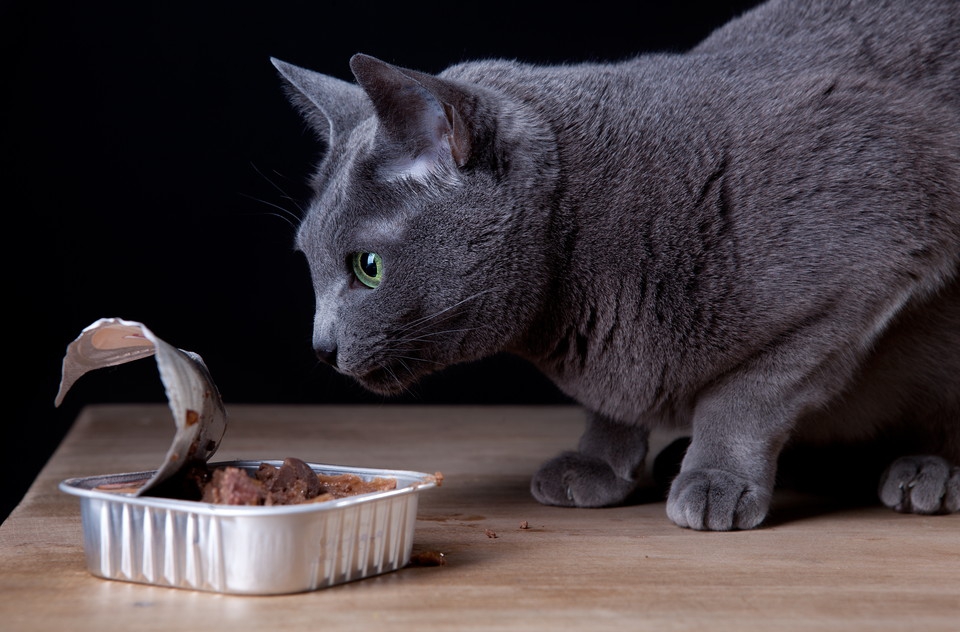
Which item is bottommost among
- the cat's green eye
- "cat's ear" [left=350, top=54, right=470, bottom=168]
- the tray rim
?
the tray rim

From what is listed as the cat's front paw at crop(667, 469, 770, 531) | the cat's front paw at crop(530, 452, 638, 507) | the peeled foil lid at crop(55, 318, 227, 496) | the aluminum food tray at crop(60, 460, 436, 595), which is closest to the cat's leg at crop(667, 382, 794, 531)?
the cat's front paw at crop(667, 469, 770, 531)

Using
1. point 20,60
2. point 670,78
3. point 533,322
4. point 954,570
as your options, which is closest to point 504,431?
point 533,322

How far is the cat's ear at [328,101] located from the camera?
152 centimetres

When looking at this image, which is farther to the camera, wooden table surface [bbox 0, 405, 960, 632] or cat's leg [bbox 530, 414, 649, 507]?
cat's leg [bbox 530, 414, 649, 507]

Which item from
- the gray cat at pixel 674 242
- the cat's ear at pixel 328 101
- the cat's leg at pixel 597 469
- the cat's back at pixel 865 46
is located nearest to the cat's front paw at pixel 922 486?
the gray cat at pixel 674 242

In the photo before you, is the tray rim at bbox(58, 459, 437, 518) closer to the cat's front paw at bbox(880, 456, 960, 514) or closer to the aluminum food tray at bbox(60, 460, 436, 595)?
the aluminum food tray at bbox(60, 460, 436, 595)

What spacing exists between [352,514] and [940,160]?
851mm

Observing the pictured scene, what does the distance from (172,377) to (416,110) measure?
45cm

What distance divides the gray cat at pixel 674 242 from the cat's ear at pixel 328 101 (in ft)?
0.19

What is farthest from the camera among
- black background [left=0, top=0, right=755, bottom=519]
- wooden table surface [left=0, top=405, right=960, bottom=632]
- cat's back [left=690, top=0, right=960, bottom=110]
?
black background [left=0, top=0, right=755, bottom=519]

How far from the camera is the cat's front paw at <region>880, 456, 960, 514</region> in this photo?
1458 millimetres

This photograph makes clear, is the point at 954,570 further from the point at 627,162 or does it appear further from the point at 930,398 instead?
the point at 627,162

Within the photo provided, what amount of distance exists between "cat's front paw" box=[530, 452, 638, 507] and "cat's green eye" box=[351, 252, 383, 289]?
394 millimetres

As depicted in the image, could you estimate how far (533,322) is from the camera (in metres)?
1.42
